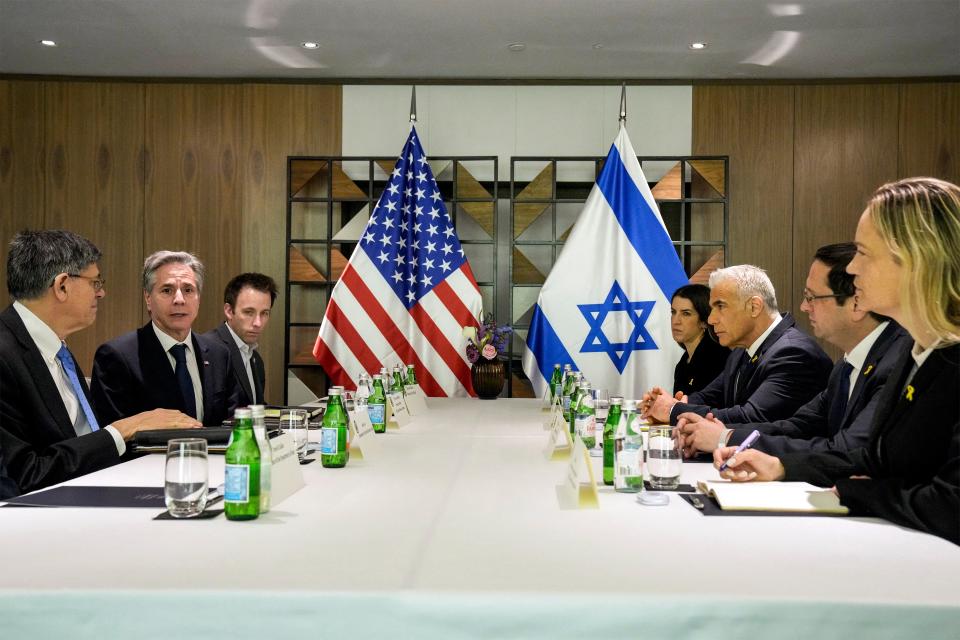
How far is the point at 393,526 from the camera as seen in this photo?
148cm

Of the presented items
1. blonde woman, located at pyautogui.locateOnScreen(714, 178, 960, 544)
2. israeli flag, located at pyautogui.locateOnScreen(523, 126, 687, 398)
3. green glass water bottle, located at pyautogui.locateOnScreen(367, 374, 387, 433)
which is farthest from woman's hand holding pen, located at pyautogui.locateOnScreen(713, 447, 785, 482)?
israeli flag, located at pyautogui.locateOnScreen(523, 126, 687, 398)

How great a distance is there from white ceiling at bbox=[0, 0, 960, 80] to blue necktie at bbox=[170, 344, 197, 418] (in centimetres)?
218

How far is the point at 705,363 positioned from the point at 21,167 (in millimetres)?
4869

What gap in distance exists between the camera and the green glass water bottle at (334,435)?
2113 mm

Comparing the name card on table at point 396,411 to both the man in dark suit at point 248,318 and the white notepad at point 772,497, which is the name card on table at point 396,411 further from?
the white notepad at point 772,497

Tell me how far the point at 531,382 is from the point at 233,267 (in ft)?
7.44

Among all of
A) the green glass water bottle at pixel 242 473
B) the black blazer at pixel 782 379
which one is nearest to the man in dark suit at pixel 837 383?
the black blazer at pixel 782 379

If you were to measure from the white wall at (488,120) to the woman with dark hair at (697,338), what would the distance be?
5.57 ft

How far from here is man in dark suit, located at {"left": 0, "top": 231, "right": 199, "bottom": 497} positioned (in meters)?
2.08

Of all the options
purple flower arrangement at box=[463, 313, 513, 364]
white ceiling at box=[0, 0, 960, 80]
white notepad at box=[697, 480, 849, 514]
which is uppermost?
white ceiling at box=[0, 0, 960, 80]

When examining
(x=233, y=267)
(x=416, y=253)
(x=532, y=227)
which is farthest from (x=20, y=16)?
(x=532, y=227)

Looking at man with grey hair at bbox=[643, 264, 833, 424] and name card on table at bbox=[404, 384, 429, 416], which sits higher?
man with grey hair at bbox=[643, 264, 833, 424]

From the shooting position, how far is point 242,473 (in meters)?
1.49

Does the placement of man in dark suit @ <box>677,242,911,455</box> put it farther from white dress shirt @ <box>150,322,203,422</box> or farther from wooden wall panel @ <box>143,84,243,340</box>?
wooden wall panel @ <box>143,84,243,340</box>
